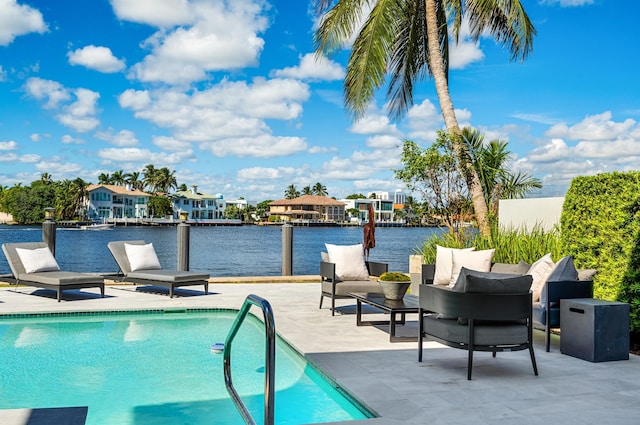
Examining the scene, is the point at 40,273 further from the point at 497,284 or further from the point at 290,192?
the point at 290,192

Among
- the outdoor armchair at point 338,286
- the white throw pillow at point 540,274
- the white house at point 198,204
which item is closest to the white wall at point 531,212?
the white throw pillow at point 540,274

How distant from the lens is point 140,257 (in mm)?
8789

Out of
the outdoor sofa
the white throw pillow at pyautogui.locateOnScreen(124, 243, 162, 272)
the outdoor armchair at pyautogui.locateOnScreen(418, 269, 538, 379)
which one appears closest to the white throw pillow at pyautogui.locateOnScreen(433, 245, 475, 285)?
the outdoor sofa

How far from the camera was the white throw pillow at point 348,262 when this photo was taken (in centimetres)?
733

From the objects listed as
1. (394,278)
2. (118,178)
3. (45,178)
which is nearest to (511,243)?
(394,278)

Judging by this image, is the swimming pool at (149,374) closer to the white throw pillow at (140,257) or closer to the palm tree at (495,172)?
the white throw pillow at (140,257)

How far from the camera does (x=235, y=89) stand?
2661cm

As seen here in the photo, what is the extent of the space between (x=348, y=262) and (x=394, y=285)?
1.47 m

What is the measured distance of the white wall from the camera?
28.9ft

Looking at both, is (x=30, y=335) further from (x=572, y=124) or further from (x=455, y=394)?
(x=572, y=124)

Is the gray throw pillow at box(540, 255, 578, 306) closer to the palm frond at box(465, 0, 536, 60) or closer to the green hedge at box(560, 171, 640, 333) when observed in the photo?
the green hedge at box(560, 171, 640, 333)

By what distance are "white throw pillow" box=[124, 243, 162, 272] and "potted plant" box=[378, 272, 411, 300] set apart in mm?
4155

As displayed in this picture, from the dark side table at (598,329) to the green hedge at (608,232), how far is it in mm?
557

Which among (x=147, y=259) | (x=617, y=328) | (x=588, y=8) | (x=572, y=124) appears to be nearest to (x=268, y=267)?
(x=572, y=124)
